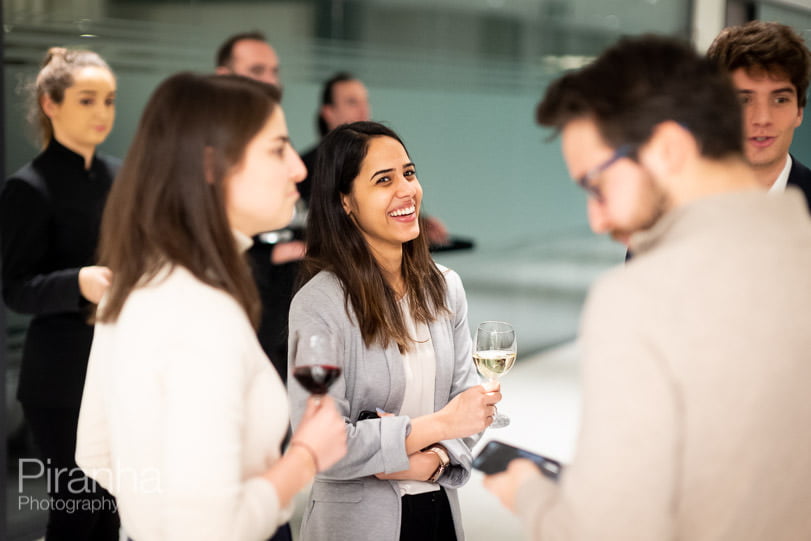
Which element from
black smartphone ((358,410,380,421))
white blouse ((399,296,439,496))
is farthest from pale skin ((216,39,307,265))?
black smartphone ((358,410,380,421))

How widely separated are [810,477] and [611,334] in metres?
0.37

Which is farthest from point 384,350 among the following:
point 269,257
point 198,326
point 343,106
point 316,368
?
point 343,106

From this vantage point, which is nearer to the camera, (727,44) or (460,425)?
(460,425)

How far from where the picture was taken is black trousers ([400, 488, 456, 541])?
210 cm

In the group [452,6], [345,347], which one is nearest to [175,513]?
[345,347]

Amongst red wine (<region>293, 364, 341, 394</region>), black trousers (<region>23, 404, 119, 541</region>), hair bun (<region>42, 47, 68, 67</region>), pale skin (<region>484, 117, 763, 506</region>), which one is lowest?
black trousers (<region>23, 404, 119, 541</region>)

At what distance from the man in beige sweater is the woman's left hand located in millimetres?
839

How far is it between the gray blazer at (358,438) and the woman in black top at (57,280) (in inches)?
41.3

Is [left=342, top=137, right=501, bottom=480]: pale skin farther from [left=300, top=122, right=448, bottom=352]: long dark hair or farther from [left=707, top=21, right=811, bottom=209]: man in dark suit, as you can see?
[left=707, top=21, right=811, bottom=209]: man in dark suit

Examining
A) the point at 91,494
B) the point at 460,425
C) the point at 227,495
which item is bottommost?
the point at 91,494

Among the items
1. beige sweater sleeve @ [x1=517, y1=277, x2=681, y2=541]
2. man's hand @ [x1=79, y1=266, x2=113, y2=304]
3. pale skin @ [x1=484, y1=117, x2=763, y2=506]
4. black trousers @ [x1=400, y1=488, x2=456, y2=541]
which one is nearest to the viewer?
beige sweater sleeve @ [x1=517, y1=277, x2=681, y2=541]

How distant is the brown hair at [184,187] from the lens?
54.7 inches

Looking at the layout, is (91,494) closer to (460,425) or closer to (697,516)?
(460,425)

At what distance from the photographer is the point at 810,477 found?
1190 mm
